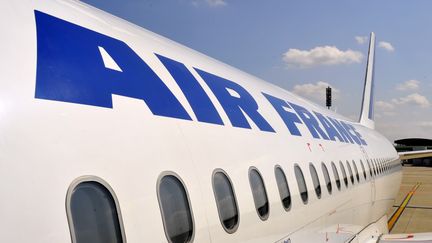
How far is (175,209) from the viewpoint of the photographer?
3.21 metres

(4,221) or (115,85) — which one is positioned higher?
(115,85)

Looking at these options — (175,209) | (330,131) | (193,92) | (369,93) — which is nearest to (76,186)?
(175,209)

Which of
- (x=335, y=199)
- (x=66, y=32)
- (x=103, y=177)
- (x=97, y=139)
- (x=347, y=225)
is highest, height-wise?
(x=66, y=32)

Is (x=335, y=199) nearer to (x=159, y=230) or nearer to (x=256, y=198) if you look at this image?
(x=256, y=198)

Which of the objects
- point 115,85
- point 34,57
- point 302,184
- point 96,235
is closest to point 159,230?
point 96,235

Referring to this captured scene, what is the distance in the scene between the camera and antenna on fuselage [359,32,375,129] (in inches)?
826

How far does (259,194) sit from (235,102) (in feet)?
3.51

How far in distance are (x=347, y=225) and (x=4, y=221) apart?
771 cm

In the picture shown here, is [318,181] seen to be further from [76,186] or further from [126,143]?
[76,186]

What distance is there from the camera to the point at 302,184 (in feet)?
20.0

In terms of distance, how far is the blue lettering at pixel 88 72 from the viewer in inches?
104

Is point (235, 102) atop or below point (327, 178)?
atop

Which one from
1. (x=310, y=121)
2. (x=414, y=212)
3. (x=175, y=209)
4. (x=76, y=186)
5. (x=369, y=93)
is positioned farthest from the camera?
(x=369, y=93)

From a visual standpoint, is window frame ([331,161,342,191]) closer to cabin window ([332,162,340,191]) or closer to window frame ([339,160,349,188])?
cabin window ([332,162,340,191])
